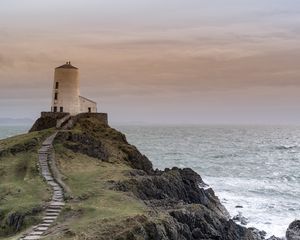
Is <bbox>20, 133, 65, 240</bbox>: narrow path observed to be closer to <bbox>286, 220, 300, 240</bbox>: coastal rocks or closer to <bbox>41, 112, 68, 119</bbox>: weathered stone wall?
<bbox>41, 112, 68, 119</bbox>: weathered stone wall

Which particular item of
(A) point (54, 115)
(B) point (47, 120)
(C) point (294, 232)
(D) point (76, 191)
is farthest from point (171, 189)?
(B) point (47, 120)

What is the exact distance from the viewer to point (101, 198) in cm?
3625

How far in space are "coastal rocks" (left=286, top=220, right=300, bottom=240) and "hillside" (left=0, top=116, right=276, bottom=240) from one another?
2608 mm

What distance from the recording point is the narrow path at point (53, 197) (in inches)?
1163

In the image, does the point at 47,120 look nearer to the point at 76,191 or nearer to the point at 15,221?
the point at 76,191

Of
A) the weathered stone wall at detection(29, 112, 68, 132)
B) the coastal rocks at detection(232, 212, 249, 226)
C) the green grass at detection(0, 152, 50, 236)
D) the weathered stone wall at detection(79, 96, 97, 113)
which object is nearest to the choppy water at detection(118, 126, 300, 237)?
the coastal rocks at detection(232, 212, 249, 226)

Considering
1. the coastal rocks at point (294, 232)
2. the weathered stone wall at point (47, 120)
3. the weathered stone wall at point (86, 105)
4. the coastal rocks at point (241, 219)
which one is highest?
the weathered stone wall at point (86, 105)

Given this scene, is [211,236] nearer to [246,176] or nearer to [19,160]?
[19,160]

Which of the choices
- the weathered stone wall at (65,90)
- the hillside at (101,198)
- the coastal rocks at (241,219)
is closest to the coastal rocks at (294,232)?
the hillside at (101,198)

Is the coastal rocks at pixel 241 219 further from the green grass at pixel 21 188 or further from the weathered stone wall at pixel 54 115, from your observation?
the weathered stone wall at pixel 54 115

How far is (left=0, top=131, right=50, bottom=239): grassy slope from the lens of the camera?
113 feet

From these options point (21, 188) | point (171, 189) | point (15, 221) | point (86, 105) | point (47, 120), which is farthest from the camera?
point (86, 105)

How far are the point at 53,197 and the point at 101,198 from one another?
3.33m

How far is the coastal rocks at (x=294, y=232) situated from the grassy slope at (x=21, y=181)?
20478 mm
